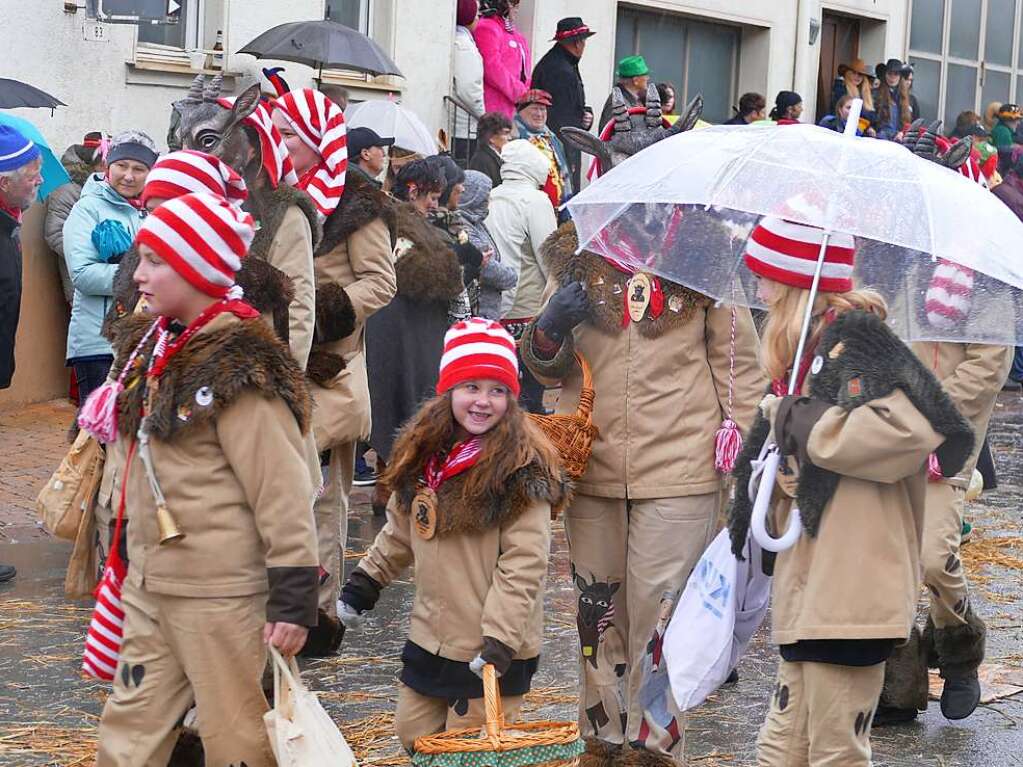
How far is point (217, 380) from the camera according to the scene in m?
4.32

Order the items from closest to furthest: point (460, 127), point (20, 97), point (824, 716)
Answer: point (824, 716)
point (20, 97)
point (460, 127)

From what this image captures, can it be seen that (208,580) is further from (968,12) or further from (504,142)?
(968,12)

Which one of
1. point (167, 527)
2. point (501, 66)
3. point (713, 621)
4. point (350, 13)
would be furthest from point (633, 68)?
point (167, 527)

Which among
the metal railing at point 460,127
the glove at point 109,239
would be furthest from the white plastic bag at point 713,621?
the metal railing at point 460,127

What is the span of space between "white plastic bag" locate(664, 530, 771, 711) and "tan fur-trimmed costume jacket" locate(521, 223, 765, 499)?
0.79 metres

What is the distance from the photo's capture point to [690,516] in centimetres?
565

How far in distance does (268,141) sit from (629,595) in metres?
2.15

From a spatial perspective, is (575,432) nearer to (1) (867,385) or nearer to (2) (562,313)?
(2) (562,313)

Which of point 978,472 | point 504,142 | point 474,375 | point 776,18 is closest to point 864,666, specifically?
point 474,375

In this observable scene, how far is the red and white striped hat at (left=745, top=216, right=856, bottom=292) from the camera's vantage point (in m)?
4.83

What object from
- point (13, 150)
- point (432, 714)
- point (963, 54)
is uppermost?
point (963, 54)

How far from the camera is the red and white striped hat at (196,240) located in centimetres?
444

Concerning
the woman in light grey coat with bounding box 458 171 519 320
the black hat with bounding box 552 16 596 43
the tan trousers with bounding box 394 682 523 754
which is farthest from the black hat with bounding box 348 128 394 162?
the black hat with bounding box 552 16 596 43

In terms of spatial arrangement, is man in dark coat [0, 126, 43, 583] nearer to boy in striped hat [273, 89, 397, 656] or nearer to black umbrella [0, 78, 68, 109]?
boy in striped hat [273, 89, 397, 656]
